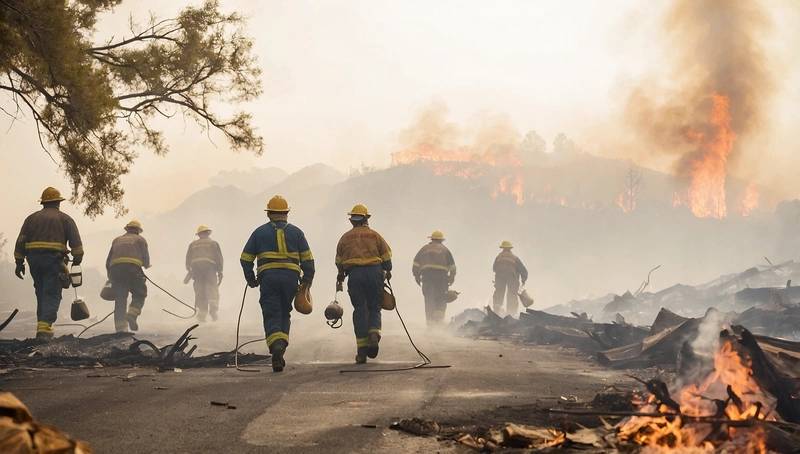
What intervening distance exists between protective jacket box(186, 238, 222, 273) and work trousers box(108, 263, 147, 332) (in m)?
4.06

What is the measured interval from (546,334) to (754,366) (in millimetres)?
8637

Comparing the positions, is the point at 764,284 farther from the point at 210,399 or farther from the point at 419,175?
the point at 419,175

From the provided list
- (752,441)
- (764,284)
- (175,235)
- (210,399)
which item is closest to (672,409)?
(752,441)

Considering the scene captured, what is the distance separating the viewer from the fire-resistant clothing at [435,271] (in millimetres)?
16922

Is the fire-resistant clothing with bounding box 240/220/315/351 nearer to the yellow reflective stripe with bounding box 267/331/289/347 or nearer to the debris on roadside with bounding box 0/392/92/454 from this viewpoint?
the yellow reflective stripe with bounding box 267/331/289/347

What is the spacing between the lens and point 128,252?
1391cm

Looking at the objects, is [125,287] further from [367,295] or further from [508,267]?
[508,267]

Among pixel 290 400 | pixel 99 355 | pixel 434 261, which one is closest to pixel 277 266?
pixel 290 400

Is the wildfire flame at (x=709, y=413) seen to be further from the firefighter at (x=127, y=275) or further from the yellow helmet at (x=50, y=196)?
the firefighter at (x=127, y=275)

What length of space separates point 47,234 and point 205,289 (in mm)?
8586

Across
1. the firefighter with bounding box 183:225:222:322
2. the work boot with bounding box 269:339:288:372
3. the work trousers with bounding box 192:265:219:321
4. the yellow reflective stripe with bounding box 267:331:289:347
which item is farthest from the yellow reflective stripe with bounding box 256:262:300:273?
the work trousers with bounding box 192:265:219:321

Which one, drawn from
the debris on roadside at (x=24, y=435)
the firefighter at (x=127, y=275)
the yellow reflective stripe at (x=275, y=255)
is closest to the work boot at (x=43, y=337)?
the yellow reflective stripe at (x=275, y=255)

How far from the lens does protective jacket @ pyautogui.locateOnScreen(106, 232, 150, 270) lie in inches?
545

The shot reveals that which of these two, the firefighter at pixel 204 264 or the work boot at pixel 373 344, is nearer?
the work boot at pixel 373 344
